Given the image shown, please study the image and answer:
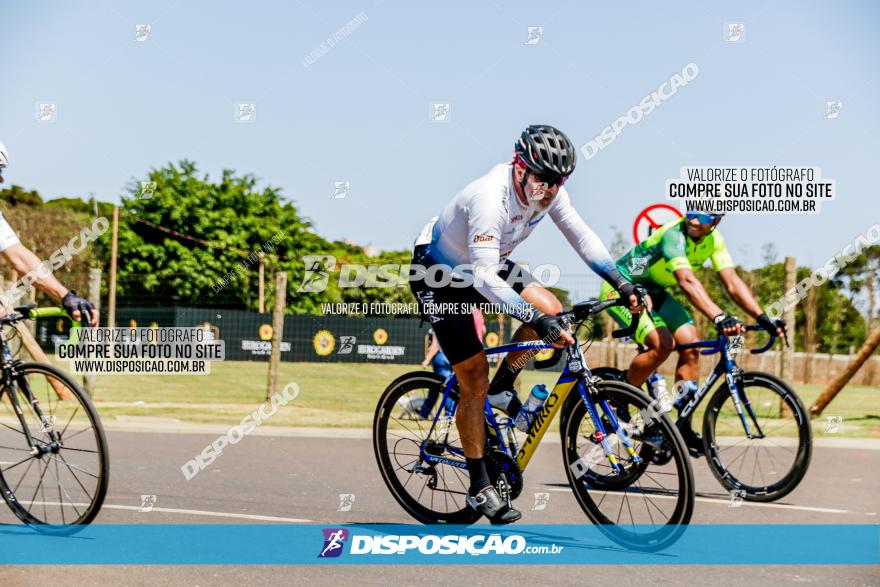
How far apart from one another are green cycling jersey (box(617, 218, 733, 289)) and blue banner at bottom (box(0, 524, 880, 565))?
260 cm

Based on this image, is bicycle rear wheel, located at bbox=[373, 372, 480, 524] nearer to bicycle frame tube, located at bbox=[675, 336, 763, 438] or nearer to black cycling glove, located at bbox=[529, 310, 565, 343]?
black cycling glove, located at bbox=[529, 310, 565, 343]

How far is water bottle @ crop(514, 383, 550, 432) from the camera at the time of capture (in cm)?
543

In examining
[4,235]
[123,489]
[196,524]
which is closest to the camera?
[4,235]

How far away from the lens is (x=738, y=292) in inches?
→ 302

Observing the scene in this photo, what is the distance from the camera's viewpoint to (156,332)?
905 inches

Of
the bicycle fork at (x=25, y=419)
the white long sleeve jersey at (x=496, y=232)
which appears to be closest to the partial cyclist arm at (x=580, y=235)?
the white long sleeve jersey at (x=496, y=232)

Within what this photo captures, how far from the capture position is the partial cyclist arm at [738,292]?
7543 millimetres

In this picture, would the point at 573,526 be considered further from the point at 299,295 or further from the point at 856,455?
the point at 299,295

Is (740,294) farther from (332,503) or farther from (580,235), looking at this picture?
(332,503)

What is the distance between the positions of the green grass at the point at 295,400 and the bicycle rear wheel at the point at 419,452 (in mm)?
7134

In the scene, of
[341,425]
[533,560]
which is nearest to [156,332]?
[341,425]

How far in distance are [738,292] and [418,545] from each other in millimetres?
3665

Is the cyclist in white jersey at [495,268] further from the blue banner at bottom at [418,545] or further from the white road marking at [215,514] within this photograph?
the white road marking at [215,514]

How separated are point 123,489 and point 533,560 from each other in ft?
11.1
